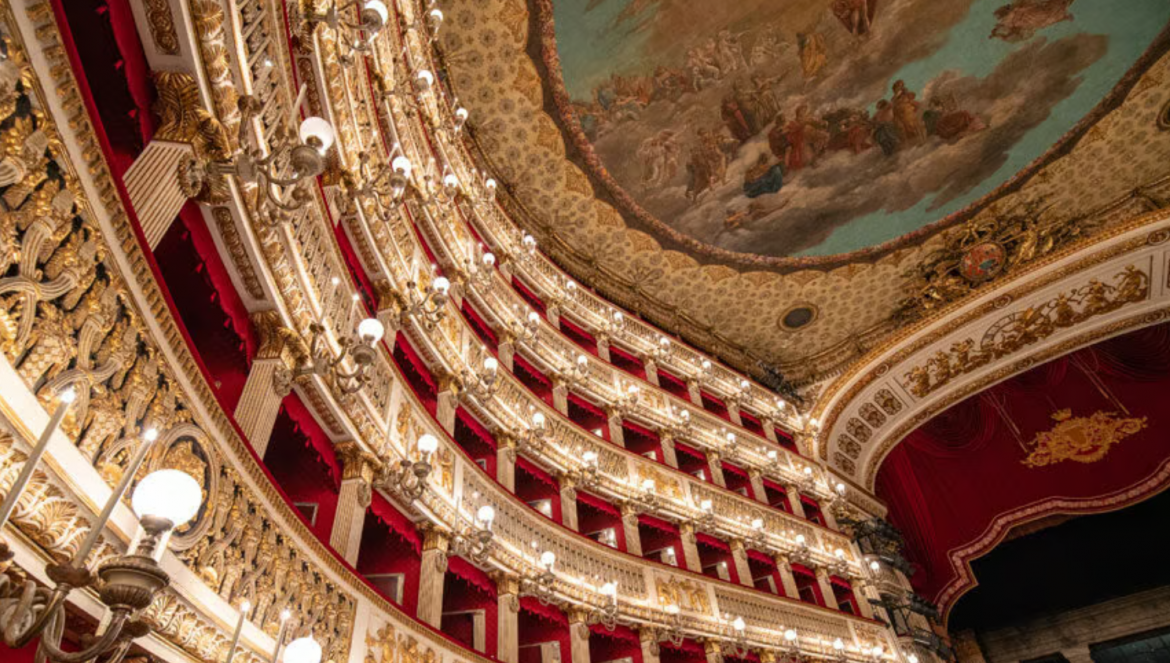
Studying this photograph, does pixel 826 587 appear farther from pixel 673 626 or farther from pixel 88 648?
pixel 88 648

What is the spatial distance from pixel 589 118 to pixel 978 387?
47.1 ft

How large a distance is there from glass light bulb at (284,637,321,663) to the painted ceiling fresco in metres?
13.1

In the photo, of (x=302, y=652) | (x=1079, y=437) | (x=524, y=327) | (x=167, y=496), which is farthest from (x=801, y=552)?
(x=167, y=496)

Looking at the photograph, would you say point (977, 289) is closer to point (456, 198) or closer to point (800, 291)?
point (800, 291)

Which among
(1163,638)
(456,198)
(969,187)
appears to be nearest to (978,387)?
(969,187)

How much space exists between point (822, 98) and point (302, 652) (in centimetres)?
1652

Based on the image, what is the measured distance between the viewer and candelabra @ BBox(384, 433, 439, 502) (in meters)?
5.73

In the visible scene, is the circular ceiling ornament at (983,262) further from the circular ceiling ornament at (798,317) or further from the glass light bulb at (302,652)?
the glass light bulb at (302,652)

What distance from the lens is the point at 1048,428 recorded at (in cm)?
1930

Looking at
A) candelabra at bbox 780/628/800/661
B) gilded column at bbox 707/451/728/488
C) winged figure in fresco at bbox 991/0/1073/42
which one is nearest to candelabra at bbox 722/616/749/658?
candelabra at bbox 780/628/800/661

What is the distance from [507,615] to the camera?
8336 mm

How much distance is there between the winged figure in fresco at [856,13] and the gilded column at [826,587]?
1276 centimetres

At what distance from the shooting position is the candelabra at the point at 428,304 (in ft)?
24.2

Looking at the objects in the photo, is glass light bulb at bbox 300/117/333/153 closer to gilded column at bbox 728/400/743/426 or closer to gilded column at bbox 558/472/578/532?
gilded column at bbox 558/472/578/532
